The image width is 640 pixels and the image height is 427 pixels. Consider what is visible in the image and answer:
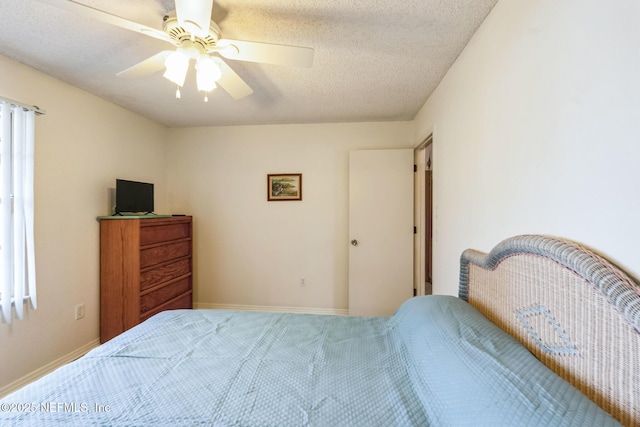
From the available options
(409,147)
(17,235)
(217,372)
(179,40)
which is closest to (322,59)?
(179,40)

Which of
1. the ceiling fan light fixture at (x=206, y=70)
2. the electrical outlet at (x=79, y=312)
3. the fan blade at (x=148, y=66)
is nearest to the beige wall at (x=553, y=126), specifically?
the ceiling fan light fixture at (x=206, y=70)

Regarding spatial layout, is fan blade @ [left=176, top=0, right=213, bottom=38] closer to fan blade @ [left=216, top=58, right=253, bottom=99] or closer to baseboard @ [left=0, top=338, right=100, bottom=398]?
fan blade @ [left=216, top=58, right=253, bottom=99]

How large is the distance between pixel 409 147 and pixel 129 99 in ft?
9.69

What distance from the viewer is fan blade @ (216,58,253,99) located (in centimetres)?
145

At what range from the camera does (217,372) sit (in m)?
1.04

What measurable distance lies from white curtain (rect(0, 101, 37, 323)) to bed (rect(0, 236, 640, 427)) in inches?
46.3

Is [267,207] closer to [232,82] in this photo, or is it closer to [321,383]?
[232,82]

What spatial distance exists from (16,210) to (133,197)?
33.8 inches

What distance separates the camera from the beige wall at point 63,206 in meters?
1.82

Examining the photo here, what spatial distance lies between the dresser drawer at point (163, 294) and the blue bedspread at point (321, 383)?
116 centimetres

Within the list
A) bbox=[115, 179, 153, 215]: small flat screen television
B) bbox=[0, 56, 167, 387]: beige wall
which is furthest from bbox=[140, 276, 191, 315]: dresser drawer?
bbox=[115, 179, 153, 215]: small flat screen television

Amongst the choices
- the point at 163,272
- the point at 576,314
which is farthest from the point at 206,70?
the point at 163,272

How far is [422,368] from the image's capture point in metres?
0.92

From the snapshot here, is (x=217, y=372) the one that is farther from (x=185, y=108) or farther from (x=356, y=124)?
(x=356, y=124)
